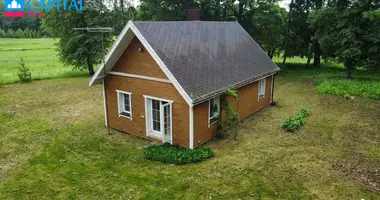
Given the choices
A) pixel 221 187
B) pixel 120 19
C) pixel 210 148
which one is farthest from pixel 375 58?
pixel 120 19

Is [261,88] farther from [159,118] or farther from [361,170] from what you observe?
[361,170]

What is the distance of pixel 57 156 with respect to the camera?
11.0 metres

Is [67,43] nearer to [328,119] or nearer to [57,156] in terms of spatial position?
[57,156]

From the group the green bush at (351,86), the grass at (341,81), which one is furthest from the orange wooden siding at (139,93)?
the grass at (341,81)

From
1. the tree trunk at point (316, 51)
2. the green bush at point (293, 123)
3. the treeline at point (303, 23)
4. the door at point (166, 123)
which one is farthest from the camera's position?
the tree trunk at point (316, 51)

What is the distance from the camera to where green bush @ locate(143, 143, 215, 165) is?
403 inches

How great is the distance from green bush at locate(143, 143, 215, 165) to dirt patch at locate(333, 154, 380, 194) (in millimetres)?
4444

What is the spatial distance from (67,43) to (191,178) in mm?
23195

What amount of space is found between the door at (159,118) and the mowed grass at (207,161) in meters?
0.62

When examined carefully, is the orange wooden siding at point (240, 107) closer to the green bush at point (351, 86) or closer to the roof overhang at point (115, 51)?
the roof overhang at point (115, 51)

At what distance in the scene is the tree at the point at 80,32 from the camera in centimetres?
2723

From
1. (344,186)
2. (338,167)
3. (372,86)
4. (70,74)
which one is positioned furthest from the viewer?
(70,74)

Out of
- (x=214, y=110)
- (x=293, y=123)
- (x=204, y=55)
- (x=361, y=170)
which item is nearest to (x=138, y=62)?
(x=204, y=55)

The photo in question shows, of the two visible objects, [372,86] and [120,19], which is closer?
[372,86]
